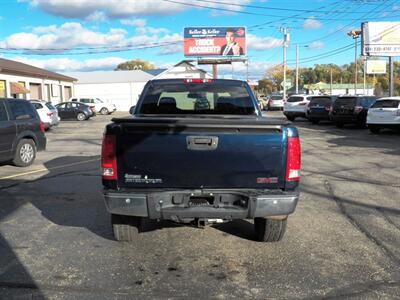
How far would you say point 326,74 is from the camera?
541 ft

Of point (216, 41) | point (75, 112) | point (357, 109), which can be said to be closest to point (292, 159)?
point (357, 109)

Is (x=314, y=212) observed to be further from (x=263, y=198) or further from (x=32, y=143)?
(x=32, y=143)

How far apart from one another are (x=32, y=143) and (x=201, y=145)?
28.2 feet

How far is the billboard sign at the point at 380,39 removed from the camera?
32.3 meters

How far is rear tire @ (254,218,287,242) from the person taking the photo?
5.56 m

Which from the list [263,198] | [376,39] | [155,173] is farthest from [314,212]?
[376,39]

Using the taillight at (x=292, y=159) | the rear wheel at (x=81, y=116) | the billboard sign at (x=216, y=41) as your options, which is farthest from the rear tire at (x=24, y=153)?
the billboard sign at (x=216, y=41)

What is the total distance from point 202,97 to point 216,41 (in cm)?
5545

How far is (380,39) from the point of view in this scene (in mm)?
32500

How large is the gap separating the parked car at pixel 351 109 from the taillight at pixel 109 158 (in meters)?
20.4

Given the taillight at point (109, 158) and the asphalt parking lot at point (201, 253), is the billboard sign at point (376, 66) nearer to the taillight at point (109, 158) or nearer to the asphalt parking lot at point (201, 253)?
the asphalt parking lot at point (201, 253)

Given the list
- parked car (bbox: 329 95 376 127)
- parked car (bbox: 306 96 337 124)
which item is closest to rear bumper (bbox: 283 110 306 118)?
parked car (bbox: 306 96 337 124)

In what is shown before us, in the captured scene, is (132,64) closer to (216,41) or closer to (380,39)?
(216,41)

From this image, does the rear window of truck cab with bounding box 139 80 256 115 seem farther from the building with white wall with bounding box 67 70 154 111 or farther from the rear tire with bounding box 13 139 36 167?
the building with white wall with bounding box 67 70 154 111
